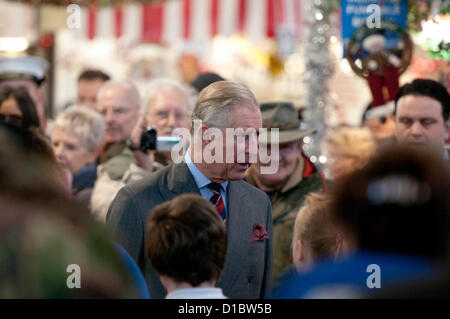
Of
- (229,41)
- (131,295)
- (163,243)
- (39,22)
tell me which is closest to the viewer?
(131,295)

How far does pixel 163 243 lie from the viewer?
258cm

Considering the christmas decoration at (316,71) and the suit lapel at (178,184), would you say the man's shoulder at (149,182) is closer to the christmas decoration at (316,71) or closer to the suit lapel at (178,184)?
the suit lapel at (178,184)

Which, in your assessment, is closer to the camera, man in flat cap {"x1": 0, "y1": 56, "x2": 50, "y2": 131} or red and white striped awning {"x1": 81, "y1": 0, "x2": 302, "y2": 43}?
man in flat cap {"x1": 0, "y1": 56, "x2": 50, "y2": 131}

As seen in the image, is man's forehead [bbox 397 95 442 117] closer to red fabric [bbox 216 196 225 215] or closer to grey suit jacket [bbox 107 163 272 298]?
grey suit jacket [bbox 107 163 272 298]

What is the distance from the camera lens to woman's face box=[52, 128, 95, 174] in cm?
552

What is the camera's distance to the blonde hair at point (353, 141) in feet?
19.7

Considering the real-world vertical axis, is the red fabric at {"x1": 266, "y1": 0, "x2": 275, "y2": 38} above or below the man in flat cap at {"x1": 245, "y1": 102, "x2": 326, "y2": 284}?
above

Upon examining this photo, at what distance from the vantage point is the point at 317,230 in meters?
3.55

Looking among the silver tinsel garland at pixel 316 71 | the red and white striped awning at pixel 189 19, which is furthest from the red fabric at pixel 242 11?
the silver tinsel garland at pixel 316 71

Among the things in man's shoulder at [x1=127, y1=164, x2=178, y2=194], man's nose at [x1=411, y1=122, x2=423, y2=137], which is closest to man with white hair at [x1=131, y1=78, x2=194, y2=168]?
man's nose at [x1=411, y1=122, x2=423, y2=137]

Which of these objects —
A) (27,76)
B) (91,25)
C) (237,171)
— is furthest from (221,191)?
(91,25)
